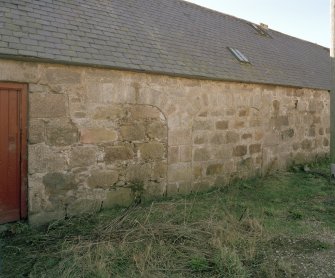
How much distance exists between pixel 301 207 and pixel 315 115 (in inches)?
217

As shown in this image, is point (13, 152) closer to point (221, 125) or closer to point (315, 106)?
point (221, 125)

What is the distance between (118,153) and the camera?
5.94 m

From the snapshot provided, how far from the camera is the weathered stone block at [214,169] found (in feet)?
24.4

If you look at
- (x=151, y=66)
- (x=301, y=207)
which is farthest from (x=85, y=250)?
(x=301, y=207)

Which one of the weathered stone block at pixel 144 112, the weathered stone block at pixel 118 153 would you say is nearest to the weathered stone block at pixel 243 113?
the weathered stone block at pixel 144 112

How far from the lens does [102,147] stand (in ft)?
18.8

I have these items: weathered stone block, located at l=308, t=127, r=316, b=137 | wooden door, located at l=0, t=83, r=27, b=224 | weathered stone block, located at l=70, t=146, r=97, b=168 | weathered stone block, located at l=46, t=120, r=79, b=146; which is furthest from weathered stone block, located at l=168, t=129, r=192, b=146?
weathered stone block, located at l=308, t=127, r=316, b=137

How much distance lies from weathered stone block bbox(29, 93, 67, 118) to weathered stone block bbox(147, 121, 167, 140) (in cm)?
167

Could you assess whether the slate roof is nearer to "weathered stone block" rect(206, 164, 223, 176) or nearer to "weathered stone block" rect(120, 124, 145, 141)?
"weathered stone block" rect(120, 124, 145, 141)

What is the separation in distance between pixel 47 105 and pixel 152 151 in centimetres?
212

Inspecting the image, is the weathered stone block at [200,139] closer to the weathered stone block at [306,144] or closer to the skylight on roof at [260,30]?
the weathered stone block at [306,144]

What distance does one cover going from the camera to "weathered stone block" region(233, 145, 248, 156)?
8047mm

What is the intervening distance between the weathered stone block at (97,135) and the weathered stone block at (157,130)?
744mm

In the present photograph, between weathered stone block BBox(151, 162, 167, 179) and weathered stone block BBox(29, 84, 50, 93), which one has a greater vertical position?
weathered stone block BBox(29, 84, 50, 93)
